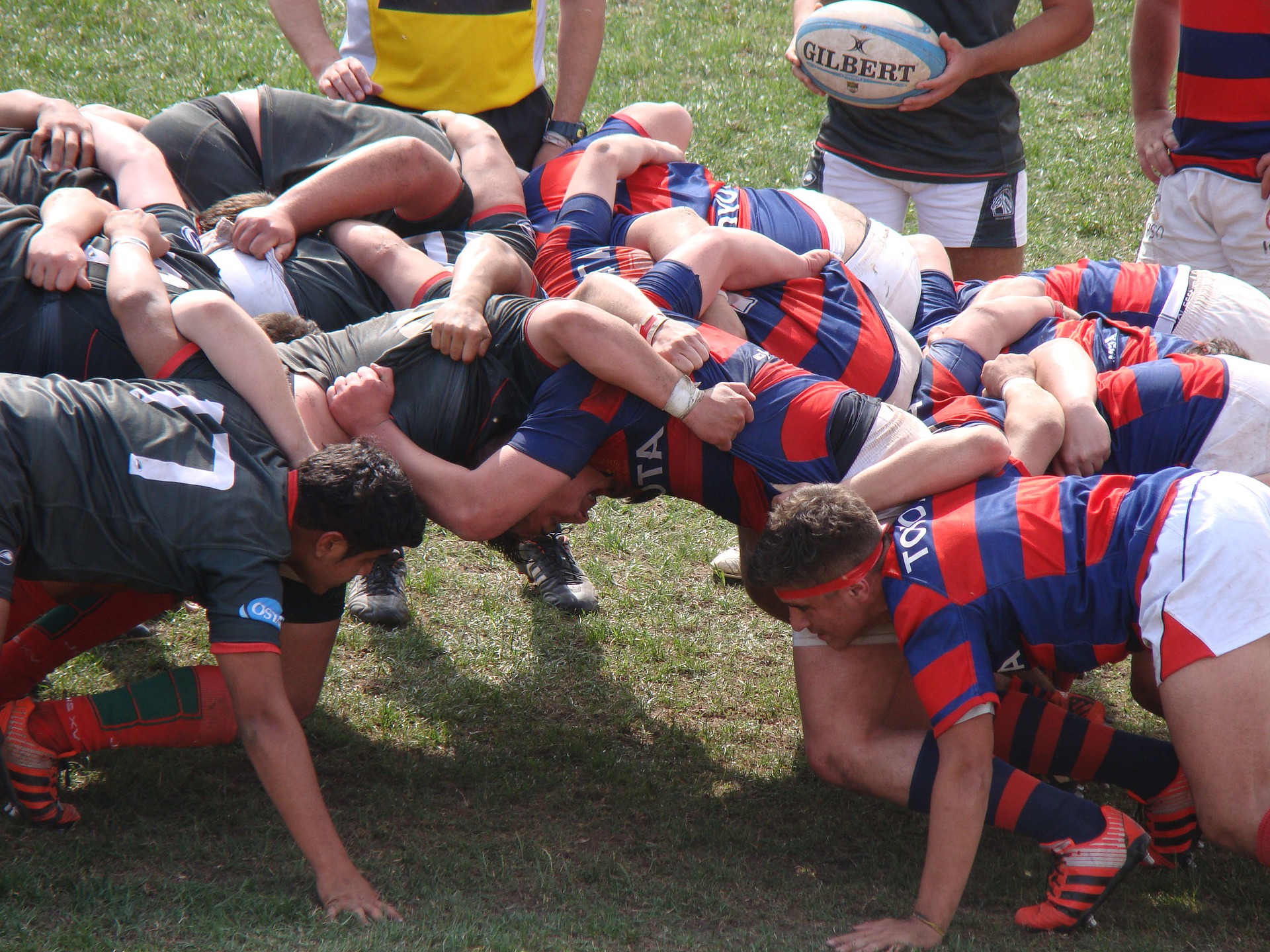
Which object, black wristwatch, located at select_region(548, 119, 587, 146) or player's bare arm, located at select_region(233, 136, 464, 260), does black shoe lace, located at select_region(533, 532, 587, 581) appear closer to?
player's bare arm, located at select_region(233, 136, 464, 260)

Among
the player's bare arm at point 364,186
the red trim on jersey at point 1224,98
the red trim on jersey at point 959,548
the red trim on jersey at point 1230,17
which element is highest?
the red trim on jersey at point 1230,17

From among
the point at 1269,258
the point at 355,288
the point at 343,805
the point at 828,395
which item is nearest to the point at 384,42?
the point at 355,288

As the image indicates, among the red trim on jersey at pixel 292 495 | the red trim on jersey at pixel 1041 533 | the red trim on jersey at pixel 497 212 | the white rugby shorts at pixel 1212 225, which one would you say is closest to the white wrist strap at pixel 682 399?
the red trim on jersey at pixel 1041 533

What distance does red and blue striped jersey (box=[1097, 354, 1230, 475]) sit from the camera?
3.27 metres

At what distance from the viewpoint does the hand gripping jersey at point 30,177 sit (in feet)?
12.1

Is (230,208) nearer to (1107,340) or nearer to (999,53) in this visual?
(1107,340)

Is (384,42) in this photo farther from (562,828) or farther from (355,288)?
(562,828)

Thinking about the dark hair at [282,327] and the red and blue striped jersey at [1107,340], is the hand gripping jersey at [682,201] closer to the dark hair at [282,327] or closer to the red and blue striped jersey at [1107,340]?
the red and blue striped jersey at [1107,340]

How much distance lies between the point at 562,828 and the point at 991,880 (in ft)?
3.93

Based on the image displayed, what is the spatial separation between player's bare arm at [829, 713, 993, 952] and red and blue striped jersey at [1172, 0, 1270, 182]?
3.01 meters

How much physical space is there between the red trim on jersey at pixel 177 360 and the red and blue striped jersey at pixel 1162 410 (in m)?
2.64

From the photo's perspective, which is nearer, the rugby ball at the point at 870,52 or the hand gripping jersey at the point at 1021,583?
the hand gripping jersey at the point at 1021,583

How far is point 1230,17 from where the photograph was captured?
4277mm

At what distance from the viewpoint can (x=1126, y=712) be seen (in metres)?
3.84
